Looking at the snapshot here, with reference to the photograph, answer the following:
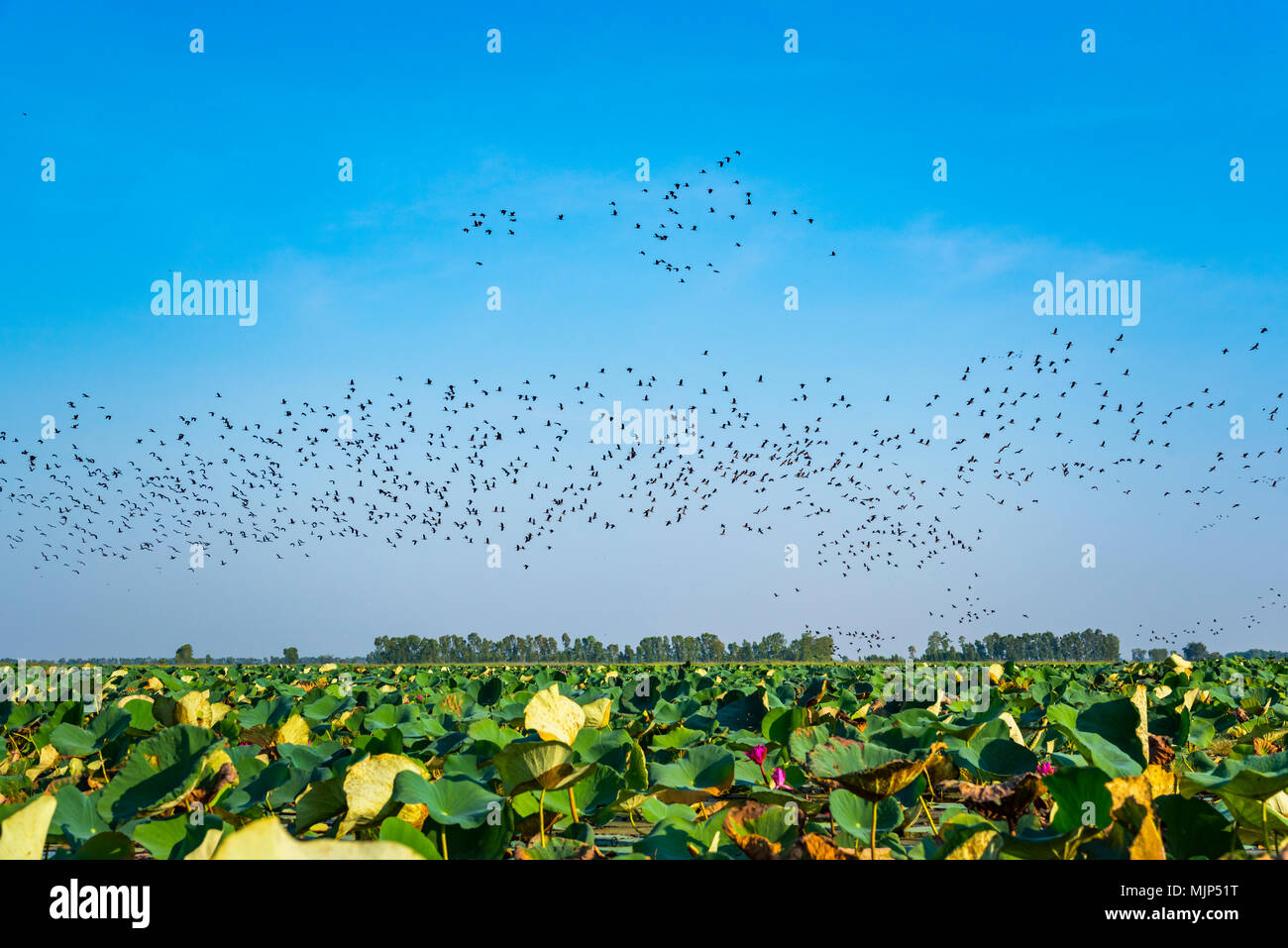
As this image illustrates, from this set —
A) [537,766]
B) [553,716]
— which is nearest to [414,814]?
[537,766]

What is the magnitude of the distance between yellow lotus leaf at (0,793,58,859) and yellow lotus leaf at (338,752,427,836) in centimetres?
84

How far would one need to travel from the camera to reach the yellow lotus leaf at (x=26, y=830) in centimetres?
227

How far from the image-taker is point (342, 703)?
791 centimetres

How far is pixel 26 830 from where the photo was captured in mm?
2312

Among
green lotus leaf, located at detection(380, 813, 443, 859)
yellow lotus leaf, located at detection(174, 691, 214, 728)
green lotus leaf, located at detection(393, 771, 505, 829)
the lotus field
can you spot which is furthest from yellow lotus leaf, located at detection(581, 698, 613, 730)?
green lotus leaf, located at detection(380, 813, 443, 859)

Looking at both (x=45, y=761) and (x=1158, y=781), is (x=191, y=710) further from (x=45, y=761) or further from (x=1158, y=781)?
(x=1158, y=781)

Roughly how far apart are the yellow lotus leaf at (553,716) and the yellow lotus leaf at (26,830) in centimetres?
211

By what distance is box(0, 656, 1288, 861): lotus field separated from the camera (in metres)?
2.53

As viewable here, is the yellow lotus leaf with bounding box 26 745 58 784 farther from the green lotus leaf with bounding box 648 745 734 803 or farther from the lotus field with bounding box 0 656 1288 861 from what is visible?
→ the green lotus leaf with bounding box 648 745 734 803

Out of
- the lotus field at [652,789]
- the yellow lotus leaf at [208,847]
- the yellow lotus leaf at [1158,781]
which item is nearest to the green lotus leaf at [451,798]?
the lotus field at [652,789]
